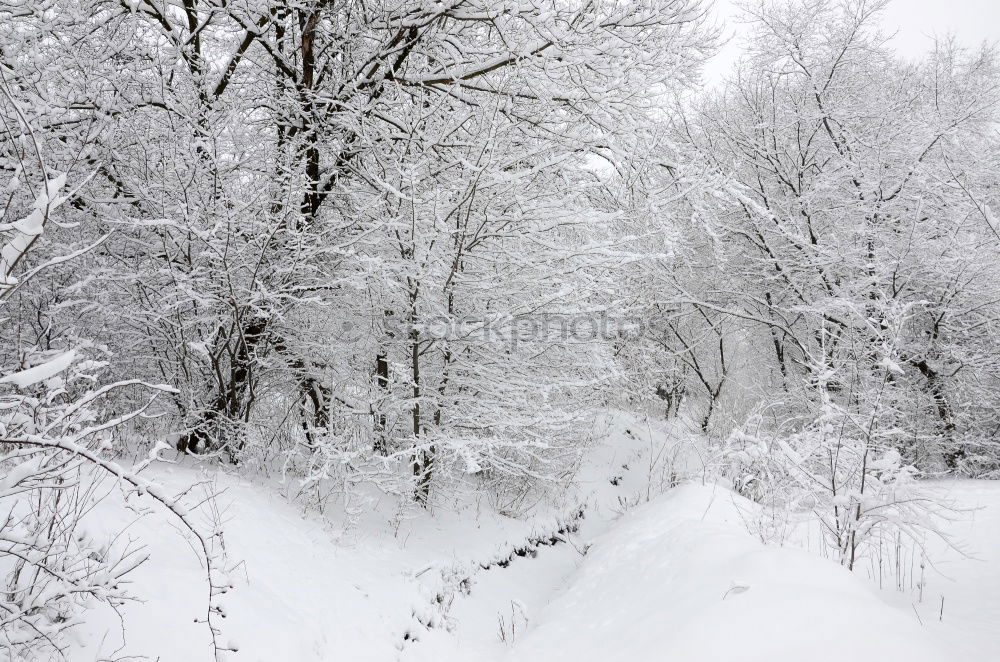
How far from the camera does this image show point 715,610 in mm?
3068

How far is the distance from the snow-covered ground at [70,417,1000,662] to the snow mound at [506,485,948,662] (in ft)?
0.04

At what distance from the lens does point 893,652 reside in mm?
2277

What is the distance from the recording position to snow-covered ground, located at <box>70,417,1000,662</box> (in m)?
2.64

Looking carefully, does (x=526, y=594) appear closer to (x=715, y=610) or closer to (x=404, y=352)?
(x=404, y=352)

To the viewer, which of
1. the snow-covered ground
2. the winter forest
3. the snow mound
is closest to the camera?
the snow mound

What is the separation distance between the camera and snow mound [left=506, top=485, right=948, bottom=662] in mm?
2465

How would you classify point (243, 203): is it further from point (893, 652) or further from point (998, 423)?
point (998, 423)

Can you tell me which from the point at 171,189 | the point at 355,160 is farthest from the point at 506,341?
the point at 171,189

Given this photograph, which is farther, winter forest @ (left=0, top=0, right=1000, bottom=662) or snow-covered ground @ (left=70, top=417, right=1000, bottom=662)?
winter forest @ (left=0, top=0, right=1000, bottom=662)

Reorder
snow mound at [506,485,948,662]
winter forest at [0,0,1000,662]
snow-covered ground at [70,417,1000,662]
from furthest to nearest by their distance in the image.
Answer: winter forest at [0,0,1000,662] → snow-covered ground at [70,417,1000,662] → snow mound at [506,485,948,662]

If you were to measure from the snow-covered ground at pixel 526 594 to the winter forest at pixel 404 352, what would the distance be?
28 mm

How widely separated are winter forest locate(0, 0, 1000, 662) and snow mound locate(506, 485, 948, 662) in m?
0.02

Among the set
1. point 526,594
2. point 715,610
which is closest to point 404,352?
point 526,594

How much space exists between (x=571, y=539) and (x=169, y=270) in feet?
20.0
